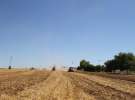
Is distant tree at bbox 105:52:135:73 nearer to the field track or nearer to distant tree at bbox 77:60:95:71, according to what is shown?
distant tree at bbox 77:60:95:71

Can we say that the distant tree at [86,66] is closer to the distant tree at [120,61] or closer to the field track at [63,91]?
the distant tree at [120,61]

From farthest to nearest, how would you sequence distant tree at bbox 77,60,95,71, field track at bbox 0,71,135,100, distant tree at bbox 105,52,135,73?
distant tree at bbox 77,60,95,71 → distant tree at bbox 105,52,135,73 → field track at bbox 0,71,135,100

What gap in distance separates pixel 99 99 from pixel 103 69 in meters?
136

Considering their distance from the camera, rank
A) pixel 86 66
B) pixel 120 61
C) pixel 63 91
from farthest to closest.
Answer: pixel 86 66, pixel 120 61, pixel 63 91

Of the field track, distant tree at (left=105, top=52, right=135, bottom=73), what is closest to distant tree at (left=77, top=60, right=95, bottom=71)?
distant tree at (left=105, top=52, right=135, bottom=73)

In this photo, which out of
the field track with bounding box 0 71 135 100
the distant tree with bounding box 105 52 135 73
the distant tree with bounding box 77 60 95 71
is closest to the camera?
the field track with bounding box 0 71 135 100

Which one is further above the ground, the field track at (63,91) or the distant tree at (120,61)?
the distant tree at (120,61)

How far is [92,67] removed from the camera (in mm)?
153000

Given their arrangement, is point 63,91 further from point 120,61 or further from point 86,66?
point 86,66

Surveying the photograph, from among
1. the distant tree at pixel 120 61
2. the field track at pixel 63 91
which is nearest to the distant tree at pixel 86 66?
the distant tree at pixel 120 61

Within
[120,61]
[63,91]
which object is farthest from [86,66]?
[63,91]

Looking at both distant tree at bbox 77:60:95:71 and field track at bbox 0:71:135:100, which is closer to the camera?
field track at bbox 0:71:135:100

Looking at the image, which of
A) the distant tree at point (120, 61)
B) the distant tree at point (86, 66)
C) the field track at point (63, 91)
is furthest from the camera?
the distant tree at point (86, 66)

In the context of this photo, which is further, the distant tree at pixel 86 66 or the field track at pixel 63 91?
the distant tree at pixel 86 66
